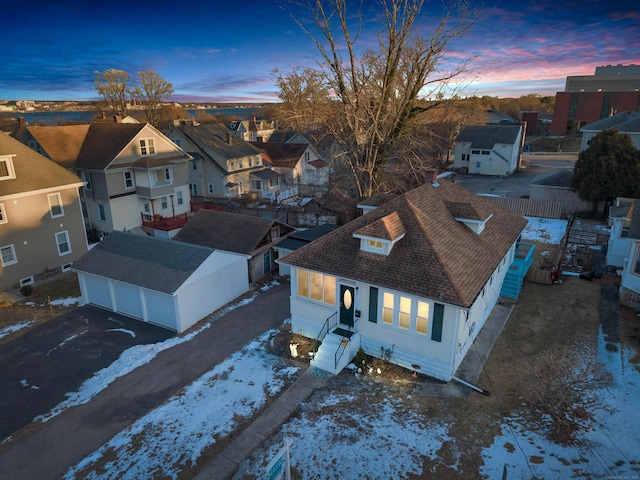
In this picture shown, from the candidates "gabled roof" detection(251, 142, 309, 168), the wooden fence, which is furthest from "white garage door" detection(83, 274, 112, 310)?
"gabled roof" detection(251, 142, 309, 168)

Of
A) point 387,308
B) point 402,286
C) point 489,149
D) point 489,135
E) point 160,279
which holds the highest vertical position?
point 489,135

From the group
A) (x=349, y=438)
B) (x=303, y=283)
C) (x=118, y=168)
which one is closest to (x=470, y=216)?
(x=303, y=283)

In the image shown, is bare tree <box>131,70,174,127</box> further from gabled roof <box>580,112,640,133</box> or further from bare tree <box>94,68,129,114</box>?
gabled roof <box>580,112,640,133</box>

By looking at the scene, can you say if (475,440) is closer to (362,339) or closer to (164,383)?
(362,339)

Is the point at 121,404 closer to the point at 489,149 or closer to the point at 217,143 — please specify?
→ the point at 217,143

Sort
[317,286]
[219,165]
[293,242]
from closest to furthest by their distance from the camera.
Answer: [317,286] → [293,242] → [219,165]
